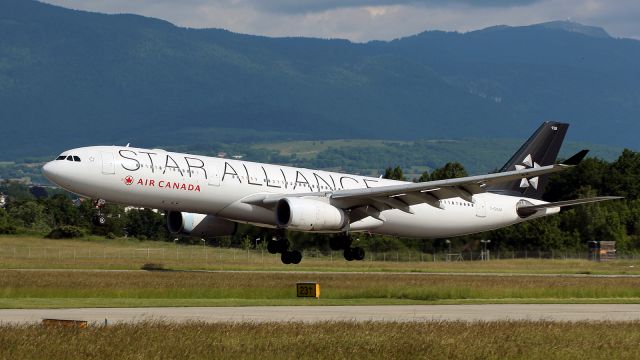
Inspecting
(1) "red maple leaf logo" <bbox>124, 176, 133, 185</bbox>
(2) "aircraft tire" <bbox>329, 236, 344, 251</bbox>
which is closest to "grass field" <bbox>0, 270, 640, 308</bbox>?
(2) "aircraft tire" <bbox>329, 236, 344, 251</bbox>

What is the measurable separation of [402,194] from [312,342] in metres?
27.6

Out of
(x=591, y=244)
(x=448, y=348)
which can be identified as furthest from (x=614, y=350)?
(x=591, y=244)

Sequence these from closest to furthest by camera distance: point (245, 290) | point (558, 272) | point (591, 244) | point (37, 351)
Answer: point (37, 351) < point (245, 290) < point (558, 272) < point (591, 244)

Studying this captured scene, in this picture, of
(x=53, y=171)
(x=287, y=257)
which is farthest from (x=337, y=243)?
(x=53, y=171)

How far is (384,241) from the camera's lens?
9769cm

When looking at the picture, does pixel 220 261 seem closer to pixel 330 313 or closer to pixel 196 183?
pixel 196 183

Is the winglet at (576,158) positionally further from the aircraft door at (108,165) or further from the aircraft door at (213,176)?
the aircraft door at (108,165)

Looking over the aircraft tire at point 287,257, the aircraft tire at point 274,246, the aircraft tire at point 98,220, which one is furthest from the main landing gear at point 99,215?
the aircraft tire at point 287,257

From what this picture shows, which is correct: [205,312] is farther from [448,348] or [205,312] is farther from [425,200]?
[425,200]

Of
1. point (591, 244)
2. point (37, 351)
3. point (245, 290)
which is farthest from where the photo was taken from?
point (591, 244)

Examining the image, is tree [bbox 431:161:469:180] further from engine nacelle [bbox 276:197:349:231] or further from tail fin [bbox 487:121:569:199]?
engine nacelle [bbox 276:197:349:231]

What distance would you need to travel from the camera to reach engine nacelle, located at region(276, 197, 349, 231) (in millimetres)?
55250

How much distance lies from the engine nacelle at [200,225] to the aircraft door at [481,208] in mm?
13833

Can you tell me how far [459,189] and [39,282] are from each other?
20805 millimetres
